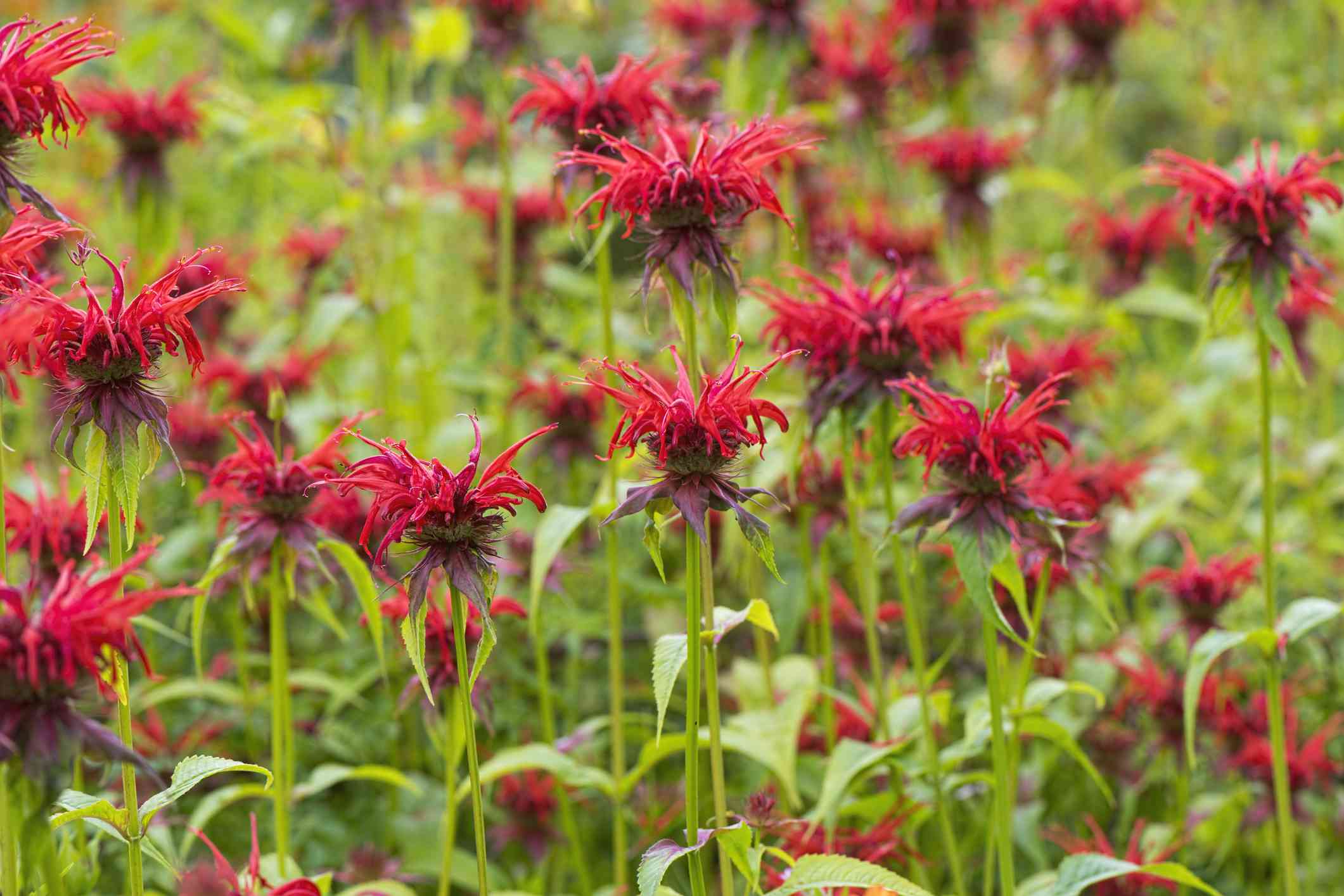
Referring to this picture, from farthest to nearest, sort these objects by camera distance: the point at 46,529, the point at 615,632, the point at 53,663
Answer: the point at 615,632, the point at 46,529, the point at 53,663

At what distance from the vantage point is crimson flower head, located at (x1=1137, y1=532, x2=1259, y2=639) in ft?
7.04

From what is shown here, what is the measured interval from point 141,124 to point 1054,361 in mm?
1821

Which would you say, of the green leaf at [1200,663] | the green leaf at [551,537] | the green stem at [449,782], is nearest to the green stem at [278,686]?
the green stem at [449,782]

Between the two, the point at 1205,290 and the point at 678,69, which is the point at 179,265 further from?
the point at 678,69

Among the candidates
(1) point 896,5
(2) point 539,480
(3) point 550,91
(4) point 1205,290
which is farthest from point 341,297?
(4) point 1205,290

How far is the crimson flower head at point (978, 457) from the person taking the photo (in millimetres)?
1523

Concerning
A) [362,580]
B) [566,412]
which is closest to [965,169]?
[566,412]

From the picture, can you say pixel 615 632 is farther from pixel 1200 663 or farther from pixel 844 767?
pixel 1200 663

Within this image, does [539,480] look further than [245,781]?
Yes

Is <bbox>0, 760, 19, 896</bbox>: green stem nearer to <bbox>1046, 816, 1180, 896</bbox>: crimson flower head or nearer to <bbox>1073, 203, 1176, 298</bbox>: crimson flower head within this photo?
<bbox>1046, 816, 1180, 896</bbox>: crimson flower head

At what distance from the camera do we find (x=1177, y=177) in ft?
6.14

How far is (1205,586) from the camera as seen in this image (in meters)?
2.14

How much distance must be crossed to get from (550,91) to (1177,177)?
91 cm

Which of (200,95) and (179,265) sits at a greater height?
(200,95)
